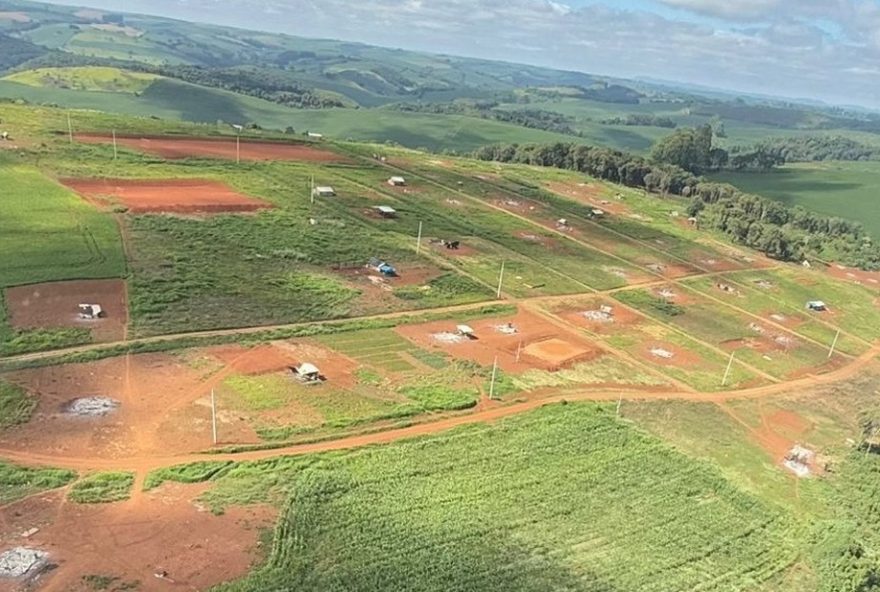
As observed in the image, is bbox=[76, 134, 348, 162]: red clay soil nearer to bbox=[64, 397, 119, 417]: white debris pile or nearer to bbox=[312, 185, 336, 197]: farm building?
bbox=[312, 185, 336, 197]: farm building

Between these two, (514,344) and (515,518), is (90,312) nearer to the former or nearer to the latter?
(514,344)

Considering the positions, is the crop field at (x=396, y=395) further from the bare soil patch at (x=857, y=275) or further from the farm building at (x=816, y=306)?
the bare soil patch at (x=857, y=275)

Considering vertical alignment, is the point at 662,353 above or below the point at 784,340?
above

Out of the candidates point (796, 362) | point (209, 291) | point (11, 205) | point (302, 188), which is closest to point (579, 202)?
point (302, 188)

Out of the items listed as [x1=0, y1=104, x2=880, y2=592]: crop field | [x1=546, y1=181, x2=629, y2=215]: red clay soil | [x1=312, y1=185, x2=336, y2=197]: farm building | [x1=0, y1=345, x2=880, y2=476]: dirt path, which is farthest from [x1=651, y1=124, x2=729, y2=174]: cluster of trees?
[x1=0, y1=345, x2=880, y2=476]: dirt path

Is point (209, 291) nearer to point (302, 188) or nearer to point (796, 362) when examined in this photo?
point (302, 188)

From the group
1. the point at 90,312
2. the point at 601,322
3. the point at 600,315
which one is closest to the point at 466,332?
the point at 601,322
